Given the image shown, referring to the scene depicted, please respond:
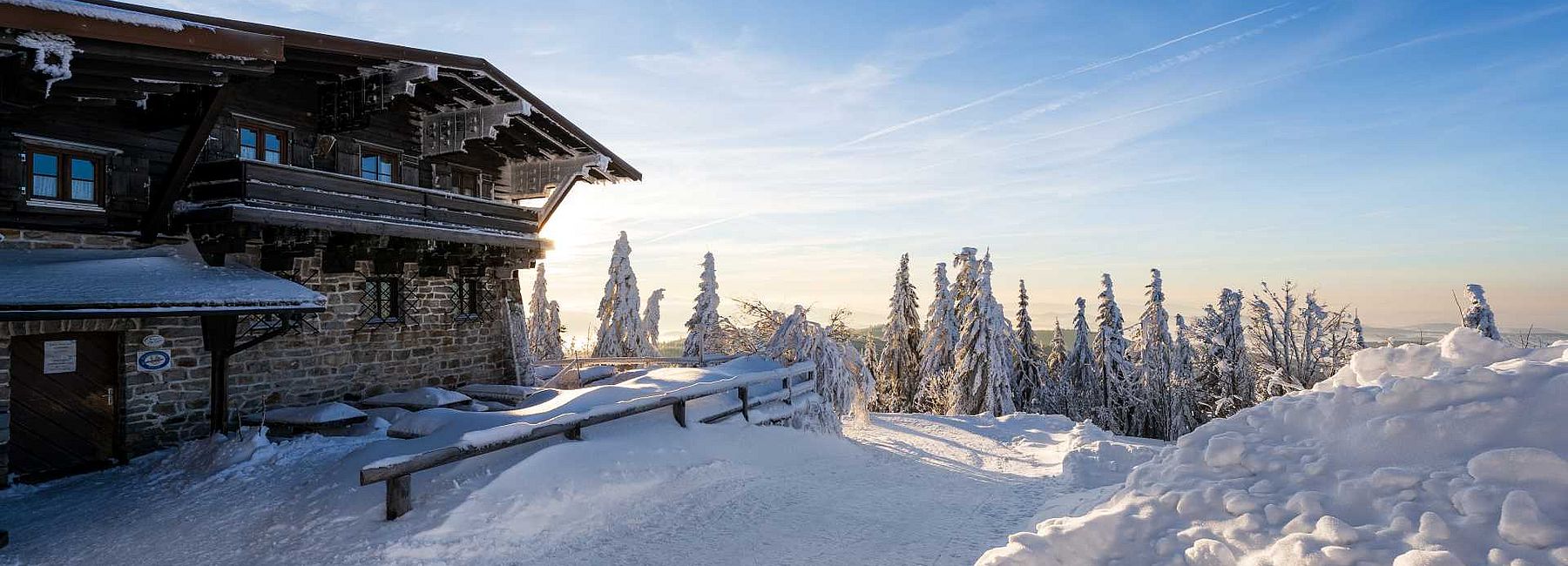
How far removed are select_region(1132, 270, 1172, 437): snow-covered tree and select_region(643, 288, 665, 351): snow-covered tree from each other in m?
25.6

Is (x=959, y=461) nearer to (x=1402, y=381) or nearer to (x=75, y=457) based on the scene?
(x=1402, y=381)

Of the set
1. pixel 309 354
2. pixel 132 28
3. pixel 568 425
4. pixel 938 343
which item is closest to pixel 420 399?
pixel 309 354

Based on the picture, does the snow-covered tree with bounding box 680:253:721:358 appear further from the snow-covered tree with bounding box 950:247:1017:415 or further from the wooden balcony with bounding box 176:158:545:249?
the wooden balcony with bounding box 176:158:545:249

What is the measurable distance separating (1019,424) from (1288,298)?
65.1ft

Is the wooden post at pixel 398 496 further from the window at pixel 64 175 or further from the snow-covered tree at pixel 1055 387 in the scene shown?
the snow-covered tree at pixel 1055 387

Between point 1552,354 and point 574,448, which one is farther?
point 574,448

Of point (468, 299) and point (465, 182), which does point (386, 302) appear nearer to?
point (468, 299)

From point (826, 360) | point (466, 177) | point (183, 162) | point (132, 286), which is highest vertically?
point (466, 177)

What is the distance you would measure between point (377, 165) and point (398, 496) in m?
10.3

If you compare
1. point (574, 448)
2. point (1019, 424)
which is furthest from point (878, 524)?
point (1019, 424)

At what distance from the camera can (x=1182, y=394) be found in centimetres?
3753

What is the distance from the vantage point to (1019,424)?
810 inches

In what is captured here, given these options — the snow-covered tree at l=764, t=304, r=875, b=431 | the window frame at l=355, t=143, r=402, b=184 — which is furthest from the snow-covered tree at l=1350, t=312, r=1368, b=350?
the window frame at l=355, t=143, r=402, b=184

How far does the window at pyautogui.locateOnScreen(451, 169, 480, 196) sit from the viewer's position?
58.9ft
